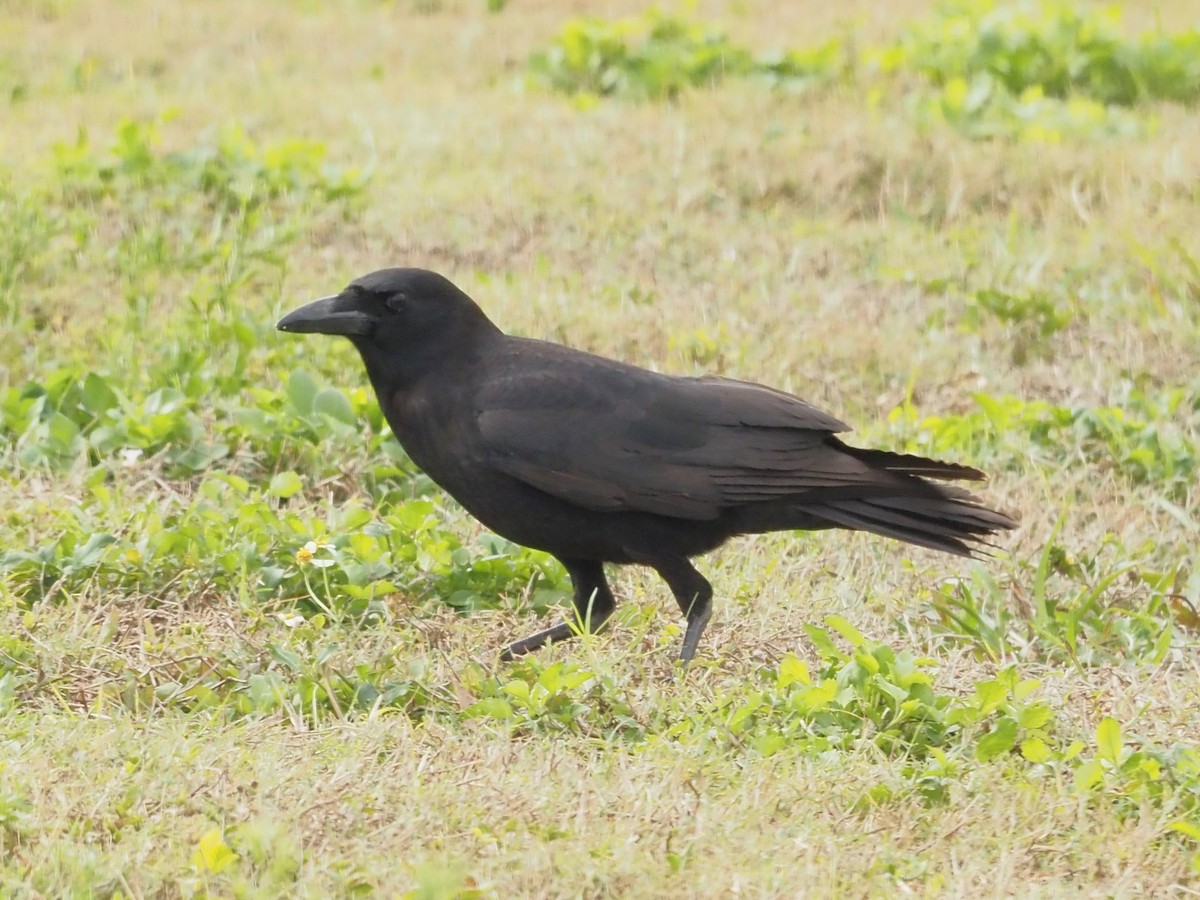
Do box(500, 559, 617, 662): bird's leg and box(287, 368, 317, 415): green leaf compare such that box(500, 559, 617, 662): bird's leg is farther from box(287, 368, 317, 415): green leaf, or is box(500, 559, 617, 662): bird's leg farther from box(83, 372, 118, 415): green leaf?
box(83, 372, 118, 415): green leaf

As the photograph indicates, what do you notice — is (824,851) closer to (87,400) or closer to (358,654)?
(358,654)

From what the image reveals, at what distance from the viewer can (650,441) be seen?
4.68 meters

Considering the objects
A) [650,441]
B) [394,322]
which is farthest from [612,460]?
[394,322]

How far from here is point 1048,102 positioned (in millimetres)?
8875

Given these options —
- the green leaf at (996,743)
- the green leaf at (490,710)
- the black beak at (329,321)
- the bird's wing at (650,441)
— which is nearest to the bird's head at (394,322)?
the black beak at (329,321)

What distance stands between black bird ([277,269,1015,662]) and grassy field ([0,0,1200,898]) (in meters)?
0.31

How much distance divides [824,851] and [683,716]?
70 cm

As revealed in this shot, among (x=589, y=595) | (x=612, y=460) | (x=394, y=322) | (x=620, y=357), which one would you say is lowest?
(x=589, y=595)

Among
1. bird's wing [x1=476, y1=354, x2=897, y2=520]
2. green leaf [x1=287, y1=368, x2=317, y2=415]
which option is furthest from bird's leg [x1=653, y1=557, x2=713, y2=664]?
green leaf [x1=287, y1=368, x2=317, y2=415]

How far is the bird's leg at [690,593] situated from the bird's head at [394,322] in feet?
2.78

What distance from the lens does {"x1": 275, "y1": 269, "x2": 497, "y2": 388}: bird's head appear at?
480cm

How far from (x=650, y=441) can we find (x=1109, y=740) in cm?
148

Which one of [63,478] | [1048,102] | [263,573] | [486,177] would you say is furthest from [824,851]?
[1048,102]

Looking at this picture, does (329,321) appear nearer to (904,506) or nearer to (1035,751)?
(904,506)
